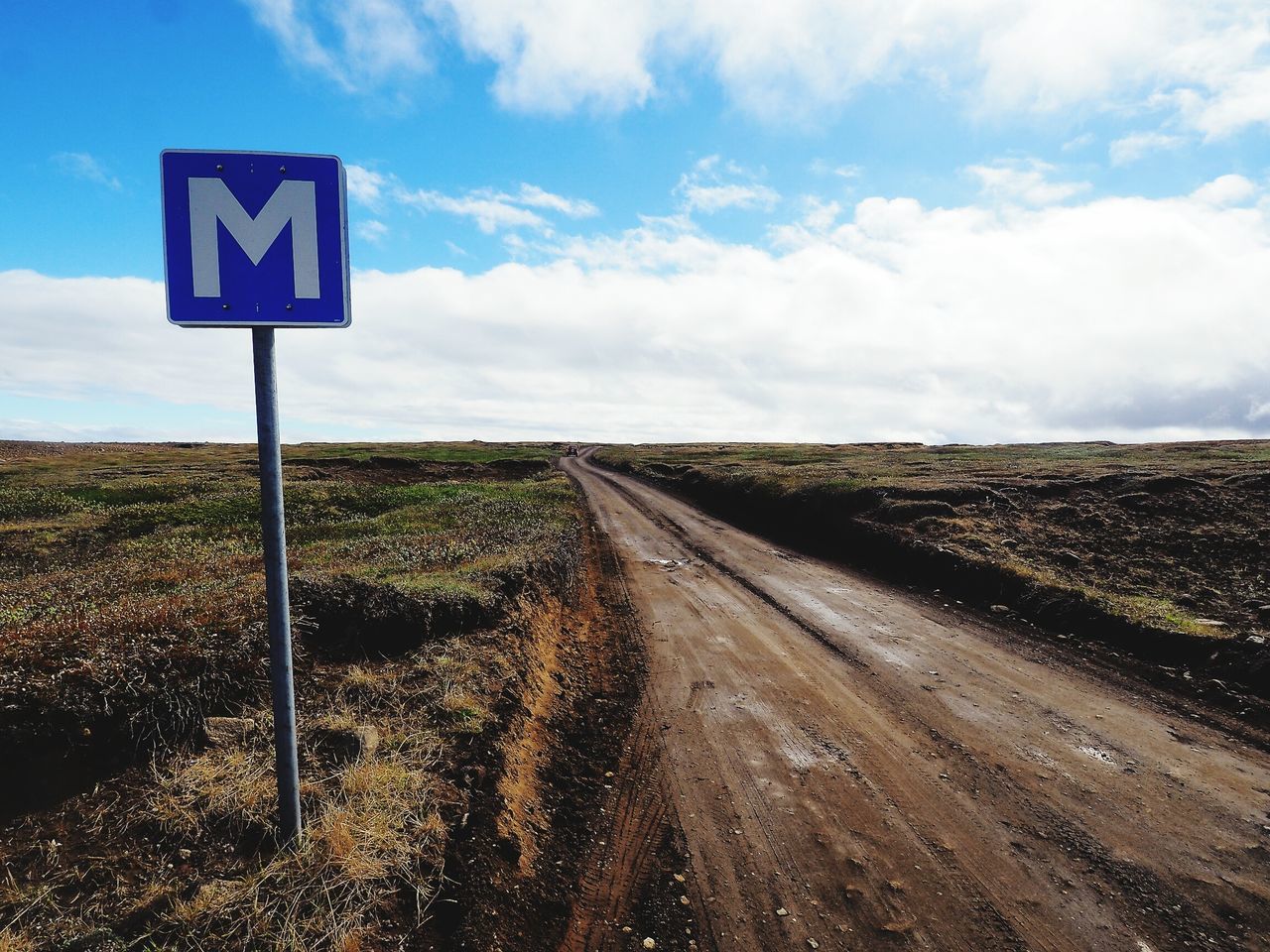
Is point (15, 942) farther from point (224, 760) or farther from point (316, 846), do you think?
point (224, 760)

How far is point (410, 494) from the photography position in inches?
1179

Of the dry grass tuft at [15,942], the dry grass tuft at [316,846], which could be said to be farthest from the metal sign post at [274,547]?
the dry grass tuft at [15,942]

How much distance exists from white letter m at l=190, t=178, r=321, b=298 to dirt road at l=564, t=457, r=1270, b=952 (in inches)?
175

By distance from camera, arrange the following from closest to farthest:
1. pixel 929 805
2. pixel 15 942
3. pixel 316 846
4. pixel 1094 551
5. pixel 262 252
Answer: pixel 15 942 → pixel 262 252 → pixel 316 846 → pixel 929 805 → pixel 1094 551

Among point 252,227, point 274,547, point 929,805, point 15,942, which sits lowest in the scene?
point 929,805

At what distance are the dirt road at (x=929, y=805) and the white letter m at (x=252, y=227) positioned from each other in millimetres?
4434

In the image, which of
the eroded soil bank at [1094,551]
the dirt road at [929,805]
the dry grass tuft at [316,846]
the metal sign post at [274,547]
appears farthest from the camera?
the eroded soil bank at [1094,551]

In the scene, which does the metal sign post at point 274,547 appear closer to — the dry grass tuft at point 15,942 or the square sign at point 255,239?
the square sign at point 255,239

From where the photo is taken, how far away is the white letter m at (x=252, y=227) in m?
3.11

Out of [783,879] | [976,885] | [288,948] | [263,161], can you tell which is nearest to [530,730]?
[783,879]

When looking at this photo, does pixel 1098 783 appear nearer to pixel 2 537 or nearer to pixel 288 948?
pixel 288 948

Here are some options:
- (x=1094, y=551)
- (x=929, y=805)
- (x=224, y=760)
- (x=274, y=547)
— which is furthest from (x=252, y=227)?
(x=1094, y=551)

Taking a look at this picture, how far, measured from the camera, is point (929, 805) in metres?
5.75

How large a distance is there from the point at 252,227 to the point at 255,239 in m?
0.06
